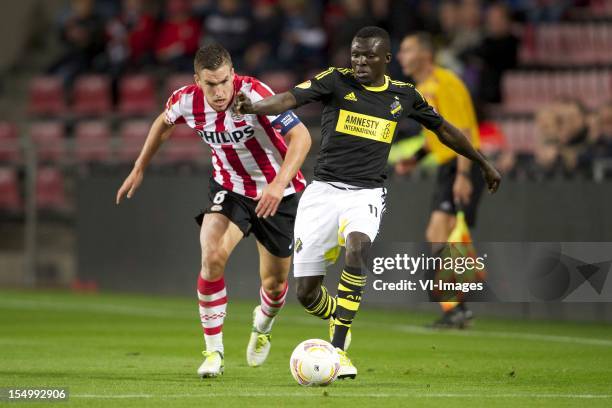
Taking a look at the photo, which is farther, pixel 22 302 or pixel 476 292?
pixel 22 302

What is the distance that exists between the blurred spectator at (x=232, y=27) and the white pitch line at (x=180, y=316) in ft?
20.7

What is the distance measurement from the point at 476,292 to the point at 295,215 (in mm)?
4642

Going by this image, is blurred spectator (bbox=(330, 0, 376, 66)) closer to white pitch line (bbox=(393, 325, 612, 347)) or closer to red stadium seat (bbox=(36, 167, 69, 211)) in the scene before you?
red stadium seat (bbox=(36, 167, 69, 211))

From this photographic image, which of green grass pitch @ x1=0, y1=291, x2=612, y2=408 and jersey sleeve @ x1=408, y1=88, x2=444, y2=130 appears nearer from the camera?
green grass pitch @ x1=0, y1=291, x2=612, y2=408

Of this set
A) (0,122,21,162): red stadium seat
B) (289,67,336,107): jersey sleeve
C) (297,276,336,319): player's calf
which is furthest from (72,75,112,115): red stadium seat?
(289,67,336,107): jersey sleeve

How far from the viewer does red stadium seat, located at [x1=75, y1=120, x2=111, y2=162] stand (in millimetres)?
19547

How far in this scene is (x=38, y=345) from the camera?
35.3ft

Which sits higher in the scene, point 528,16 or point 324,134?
point 324,134

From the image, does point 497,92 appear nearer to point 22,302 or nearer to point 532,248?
point 532,248

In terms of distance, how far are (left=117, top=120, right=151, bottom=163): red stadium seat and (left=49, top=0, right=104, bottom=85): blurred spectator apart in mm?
2540

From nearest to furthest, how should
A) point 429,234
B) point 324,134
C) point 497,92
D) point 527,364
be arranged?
point 324,134, point 527,364, point 429,234, point 497,92

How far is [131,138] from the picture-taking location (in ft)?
65.0

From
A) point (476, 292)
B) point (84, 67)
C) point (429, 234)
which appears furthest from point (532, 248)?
point (84, 67)

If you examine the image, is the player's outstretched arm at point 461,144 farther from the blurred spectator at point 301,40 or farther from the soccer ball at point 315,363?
the blurred spectator at point 301,40
